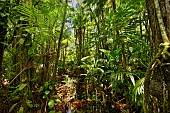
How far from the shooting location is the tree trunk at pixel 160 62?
51.2 inches

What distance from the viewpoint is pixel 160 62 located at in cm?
129

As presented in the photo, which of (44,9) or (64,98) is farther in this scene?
(64,98)

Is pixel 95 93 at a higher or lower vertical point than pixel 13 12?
lower

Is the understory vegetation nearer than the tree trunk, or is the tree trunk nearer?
the tree trunk

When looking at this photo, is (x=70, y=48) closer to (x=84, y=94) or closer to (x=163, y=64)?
(x=84, y=94)

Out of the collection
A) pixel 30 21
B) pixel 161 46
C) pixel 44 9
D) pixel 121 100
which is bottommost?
pixel 121 100

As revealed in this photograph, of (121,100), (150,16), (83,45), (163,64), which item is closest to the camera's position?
(163,64)

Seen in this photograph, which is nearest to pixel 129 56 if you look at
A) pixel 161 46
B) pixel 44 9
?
pixel 44 9

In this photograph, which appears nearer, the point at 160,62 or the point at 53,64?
the point at 160,62

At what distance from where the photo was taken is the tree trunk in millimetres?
1301

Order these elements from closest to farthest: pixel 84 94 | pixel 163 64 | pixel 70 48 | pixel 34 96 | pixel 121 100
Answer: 1. pixel 163 64
2. pixel 34 96
3. pixel 121 100
4. pixel 84 94
5. pixel 70 48

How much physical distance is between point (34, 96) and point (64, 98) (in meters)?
0.60

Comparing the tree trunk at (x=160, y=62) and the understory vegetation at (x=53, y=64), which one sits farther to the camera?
the understory vegetation at (x=53, y=64)

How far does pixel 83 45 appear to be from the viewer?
196 inches
